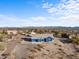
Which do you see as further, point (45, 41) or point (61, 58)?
point (45, 41)

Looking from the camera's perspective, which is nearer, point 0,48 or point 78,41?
point 0,48

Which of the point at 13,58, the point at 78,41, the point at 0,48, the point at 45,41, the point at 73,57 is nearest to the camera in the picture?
the point at 13,58

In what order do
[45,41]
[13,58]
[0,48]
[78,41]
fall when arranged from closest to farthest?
[13,58]
[0,48]
[78,41]
[45,41]

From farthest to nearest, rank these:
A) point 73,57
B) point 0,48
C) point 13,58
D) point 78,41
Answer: point 78,41
point 0,48
point 73,57
point 13,58

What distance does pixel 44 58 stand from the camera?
35.3m

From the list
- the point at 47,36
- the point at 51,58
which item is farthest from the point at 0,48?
the point at 47,36

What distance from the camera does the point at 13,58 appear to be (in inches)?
1318

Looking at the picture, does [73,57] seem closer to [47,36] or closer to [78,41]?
[78,41]

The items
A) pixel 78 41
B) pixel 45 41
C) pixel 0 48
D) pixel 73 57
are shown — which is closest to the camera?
pixel 73 57

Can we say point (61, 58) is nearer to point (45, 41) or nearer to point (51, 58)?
point (51, 58)

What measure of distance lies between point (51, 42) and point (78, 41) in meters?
9.79

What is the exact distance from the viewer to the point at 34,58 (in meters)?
34.8

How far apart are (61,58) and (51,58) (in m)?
1.97

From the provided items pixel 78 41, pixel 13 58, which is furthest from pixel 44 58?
pixel 78 41
